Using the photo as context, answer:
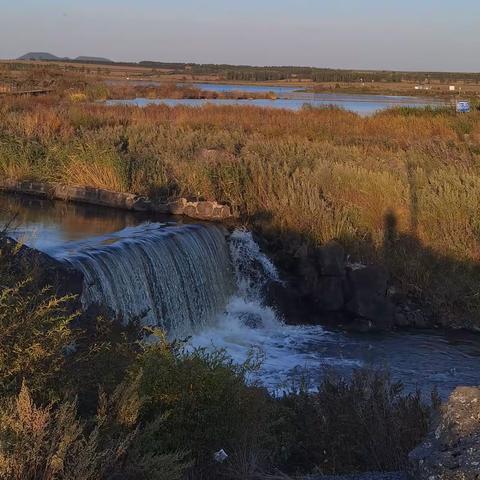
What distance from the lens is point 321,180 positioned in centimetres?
1367

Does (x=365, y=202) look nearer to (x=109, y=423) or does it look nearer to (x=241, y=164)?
(x=241, y=164)

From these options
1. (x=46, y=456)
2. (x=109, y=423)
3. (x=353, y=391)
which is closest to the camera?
(x=46, y=456)

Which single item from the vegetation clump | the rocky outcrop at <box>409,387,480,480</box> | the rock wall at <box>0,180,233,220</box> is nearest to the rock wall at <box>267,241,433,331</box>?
the rock wall at <box>0,180,233,220</box>

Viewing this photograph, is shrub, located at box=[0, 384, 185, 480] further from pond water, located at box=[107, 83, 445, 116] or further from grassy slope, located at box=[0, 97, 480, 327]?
pond water, located at box=[107, 83, 445, 116]

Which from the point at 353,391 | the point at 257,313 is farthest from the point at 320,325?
the point at 353,391

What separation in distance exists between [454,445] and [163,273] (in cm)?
740

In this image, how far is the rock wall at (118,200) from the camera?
13.5 meters

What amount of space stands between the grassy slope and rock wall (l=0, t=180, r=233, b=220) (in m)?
0.29

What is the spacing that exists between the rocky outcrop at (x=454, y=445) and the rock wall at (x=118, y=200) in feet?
Answer: 32.0

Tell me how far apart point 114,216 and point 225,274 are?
278cm

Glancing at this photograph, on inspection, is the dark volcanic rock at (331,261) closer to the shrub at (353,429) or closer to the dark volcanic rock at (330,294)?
the dark volcanic rock at (330,294)

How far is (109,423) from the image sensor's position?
3.80 metres

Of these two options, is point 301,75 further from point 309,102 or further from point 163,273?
point 163,273

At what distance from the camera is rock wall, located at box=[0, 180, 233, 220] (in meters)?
13.5
